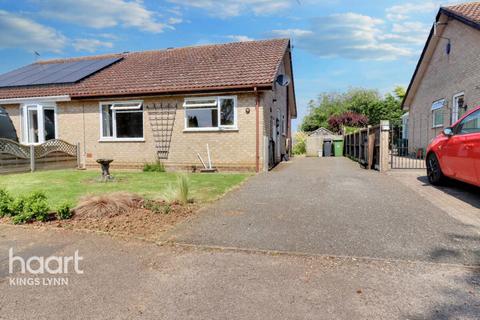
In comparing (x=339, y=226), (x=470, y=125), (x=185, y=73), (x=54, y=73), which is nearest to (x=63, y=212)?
(x=339, y=226)

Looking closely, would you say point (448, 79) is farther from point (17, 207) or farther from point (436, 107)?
point (17, 207)

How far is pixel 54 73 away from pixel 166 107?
8204 millimetres

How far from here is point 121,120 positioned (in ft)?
47.3

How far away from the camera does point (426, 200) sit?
6.85 metres

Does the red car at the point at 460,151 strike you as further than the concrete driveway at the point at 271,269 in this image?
Yes

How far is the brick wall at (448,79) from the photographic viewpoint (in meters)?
13.1

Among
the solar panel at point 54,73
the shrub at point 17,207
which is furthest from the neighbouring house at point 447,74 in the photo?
the solar panel at point 54,73

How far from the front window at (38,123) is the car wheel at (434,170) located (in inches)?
577

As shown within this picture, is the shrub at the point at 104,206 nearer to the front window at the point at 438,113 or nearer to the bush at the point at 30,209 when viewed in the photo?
the bush at the point at 30,209

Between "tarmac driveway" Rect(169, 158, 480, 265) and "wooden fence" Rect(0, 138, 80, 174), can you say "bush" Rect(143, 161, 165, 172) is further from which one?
"tarmac driveway" Rect(169, 158, 480, 265)

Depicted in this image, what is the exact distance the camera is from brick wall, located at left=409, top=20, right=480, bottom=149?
43.0 feet

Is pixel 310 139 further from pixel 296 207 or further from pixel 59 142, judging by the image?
pixel 296 207

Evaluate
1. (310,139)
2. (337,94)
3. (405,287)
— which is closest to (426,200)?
(405,287)

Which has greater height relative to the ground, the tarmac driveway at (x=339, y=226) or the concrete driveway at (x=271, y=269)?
the tarmac driveway at (x=339, y=226)
